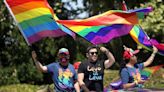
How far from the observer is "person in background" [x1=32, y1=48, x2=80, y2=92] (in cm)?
721

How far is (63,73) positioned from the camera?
286 inches

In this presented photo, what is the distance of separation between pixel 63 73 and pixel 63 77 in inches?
2.4

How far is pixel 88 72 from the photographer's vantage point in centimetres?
716

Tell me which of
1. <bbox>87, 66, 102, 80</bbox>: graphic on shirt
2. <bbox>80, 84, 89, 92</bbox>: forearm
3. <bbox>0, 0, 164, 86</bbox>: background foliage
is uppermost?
<bbox>87, 66, 102, 80</bbox>: graphic on shirt

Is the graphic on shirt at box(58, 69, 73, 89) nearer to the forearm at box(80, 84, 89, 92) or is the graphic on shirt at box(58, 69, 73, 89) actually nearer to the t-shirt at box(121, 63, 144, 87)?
the forearm at box(80, 84, 89, 92)

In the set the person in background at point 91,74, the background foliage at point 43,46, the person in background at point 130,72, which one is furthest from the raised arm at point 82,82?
the background foliage at point 43,46

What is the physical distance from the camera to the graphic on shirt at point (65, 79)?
721cm

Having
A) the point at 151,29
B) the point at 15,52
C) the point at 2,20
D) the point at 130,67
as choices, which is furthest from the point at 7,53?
the point at 130,67

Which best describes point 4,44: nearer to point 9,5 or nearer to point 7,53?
point 7,53

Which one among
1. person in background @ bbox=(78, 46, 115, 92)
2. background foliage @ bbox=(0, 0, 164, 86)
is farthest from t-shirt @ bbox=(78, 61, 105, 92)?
background foliage @ bbox=(0, 0, 164, 86)

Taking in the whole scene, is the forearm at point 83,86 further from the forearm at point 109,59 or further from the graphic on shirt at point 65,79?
the forearm at point 109,59

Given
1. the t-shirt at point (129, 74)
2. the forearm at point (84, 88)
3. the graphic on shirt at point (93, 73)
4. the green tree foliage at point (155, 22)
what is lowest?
the green tree foliage at point (155, 22)

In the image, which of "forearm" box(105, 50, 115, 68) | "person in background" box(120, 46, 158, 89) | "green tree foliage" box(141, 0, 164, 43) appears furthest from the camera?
"green tree foliage" box(141, 0, 164, 43)

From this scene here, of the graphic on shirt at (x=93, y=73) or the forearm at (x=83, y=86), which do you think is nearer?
the forearm at (x=83, y=86)
